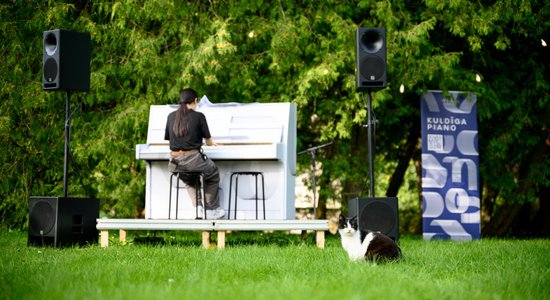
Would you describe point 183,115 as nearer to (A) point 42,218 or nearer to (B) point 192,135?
(B) point 192,135

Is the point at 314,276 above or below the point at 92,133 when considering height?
below

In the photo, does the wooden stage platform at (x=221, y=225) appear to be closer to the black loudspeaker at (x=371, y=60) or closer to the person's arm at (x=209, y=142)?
the person's arm at (x=209, y=142)

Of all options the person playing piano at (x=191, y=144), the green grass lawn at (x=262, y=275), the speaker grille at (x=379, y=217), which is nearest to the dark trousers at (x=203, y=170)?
the person playing piano at (x=191, y=144)

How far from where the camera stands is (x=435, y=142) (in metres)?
11.1

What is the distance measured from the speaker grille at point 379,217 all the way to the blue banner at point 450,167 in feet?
11.3

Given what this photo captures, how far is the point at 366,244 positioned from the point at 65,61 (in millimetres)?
4045

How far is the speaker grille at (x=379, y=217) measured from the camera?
24.8 ft

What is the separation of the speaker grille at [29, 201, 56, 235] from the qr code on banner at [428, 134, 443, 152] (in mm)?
5528

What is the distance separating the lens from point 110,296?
4098mm

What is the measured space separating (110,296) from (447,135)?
7.89 m

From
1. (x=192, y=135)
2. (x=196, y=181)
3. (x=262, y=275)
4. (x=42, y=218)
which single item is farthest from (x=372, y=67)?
(x=42, y=218)

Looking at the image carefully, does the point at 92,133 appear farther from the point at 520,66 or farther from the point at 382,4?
the point at 520,66

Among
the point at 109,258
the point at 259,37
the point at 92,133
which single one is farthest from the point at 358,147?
the point at 109,258

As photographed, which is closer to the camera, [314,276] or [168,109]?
[314,276]
